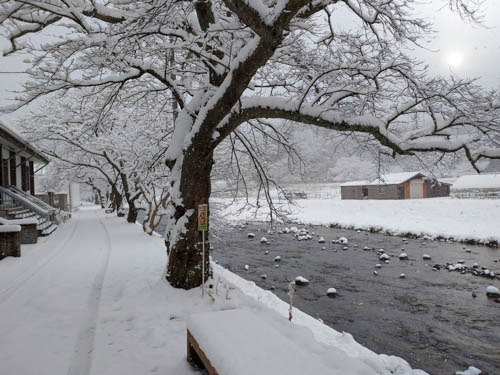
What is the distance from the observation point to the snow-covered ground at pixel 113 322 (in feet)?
12.7

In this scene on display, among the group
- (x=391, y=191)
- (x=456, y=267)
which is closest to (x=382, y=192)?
(x=391, y=191)

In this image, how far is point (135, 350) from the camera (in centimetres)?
420

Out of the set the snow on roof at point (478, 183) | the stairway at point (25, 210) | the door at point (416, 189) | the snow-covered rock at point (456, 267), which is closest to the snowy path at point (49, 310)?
the stairway at point (25, 210)

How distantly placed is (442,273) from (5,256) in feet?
46.6

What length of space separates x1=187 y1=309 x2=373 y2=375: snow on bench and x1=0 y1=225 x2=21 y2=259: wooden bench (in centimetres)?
839

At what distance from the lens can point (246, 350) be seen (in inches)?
109

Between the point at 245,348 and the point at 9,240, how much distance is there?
32.1 feet

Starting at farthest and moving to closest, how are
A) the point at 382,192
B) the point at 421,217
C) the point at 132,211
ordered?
the point at 382,192, the point at 421,217, the point at 132,211

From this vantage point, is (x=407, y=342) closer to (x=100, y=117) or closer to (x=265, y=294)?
(x=265, y=294)

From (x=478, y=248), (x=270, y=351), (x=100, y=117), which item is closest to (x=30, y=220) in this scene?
(x=100, y=117)

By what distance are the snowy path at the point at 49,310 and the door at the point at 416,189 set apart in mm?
34912

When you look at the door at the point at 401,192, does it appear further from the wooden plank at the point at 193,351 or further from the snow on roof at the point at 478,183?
the wooden plank at the point at 193,351

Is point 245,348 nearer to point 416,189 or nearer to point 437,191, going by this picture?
point 416,189

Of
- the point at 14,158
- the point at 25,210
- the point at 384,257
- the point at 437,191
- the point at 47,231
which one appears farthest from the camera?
the point at 437,191
